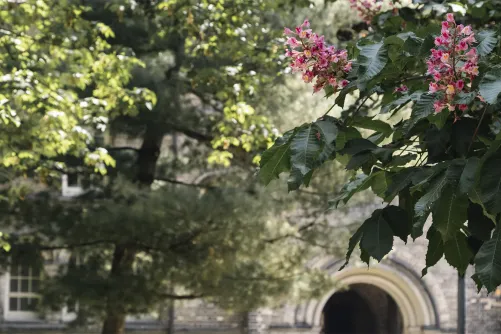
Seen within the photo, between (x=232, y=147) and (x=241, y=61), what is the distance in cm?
134

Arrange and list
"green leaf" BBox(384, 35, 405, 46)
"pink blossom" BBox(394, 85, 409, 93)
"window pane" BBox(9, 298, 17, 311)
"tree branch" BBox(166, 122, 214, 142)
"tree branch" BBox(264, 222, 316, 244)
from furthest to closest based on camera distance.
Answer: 1. "window pane" BBox(9, 298, 17, 311)
2. "tree branch" BBox(166, 122, 214, 142)
3. "tree branch" BBox(264, 222, 316, 244)
4. "pink blossom" BBox(394, 85, 409, 93)
5. "green leaf" BBox(384, 35, 405, 46)

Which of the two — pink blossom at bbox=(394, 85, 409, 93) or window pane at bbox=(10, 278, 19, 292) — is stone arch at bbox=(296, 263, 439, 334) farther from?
pink blossom at bbox=(394, 85, 409, 93)

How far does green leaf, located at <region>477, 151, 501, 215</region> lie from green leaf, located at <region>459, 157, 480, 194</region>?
0.03m

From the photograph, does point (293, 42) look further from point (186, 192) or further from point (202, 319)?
point (202, 319)

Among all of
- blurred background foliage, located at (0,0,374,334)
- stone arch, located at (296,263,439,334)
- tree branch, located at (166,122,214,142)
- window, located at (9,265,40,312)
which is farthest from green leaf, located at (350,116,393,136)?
window, located at (9,265,40,312)

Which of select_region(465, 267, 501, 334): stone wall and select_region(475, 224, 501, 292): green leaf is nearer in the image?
select_region(475, 224, 501, 292): green leaf

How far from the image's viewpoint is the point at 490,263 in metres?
3.87

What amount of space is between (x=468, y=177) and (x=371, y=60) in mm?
668

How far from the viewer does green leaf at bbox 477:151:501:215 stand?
12.7 feet

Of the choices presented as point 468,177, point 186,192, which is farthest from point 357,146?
point 186,192

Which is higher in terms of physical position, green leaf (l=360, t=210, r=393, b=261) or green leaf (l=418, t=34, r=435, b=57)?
green leaf (l=418, t=34, r=435, b=57)

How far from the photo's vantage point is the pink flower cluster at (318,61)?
4.56m

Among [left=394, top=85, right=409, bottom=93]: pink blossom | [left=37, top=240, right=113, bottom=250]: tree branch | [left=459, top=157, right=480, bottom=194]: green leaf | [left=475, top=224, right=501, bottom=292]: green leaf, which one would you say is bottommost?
[left=475, top=224, right=501, bottom=292]: green leaf


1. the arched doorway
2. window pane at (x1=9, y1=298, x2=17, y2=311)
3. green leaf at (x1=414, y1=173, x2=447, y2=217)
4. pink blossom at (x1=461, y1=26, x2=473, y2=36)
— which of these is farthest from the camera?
the arched doorway
